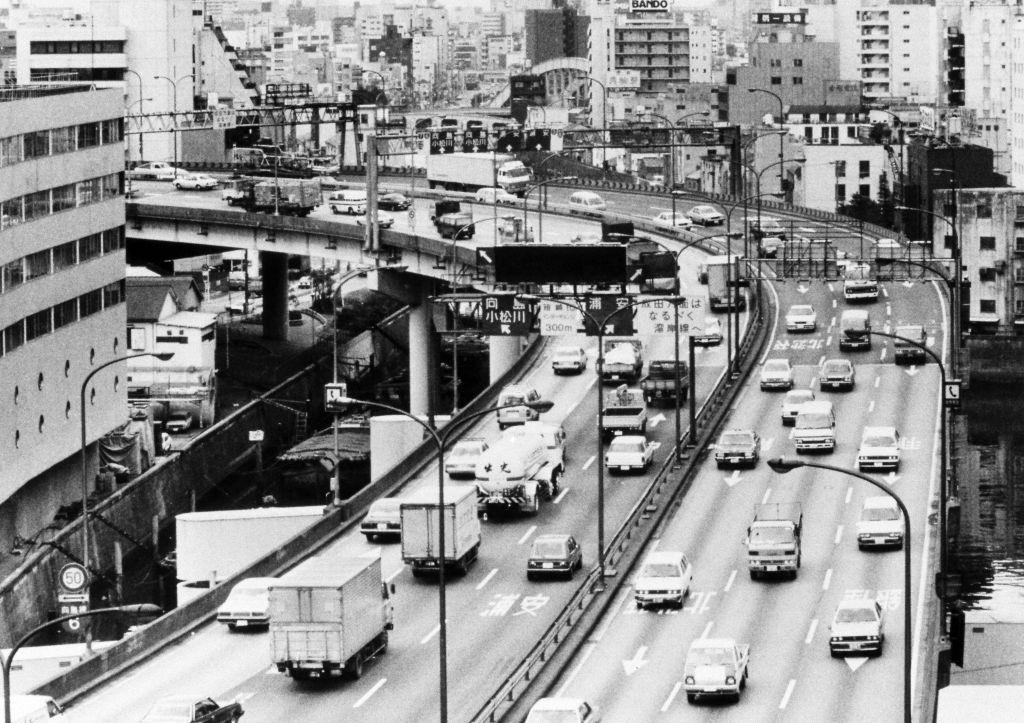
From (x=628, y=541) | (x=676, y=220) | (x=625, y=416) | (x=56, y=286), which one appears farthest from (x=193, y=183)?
(x=628, y=541)

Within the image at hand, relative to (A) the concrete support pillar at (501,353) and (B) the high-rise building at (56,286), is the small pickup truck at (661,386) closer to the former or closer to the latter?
(B) the high-rise building at (56,286)

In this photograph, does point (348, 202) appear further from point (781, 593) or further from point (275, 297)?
point (781, 593)

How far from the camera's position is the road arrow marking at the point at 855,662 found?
2294 inches

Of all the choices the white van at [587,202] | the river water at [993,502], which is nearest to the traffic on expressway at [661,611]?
the river water at [993,502]

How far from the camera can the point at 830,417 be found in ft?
276

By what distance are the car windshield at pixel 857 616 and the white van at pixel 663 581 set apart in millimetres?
6399

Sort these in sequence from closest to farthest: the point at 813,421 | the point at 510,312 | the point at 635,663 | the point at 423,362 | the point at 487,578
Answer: the point at 635,663, the point at 487,578, the point at 813,421, the point at 510,312, the point at 423,362

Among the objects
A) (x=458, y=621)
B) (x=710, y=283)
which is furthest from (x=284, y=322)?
(x=458, y=621)

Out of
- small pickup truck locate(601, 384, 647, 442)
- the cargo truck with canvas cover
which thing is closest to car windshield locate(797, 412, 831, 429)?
small pickup truck locate(601, 384, 647, 442)

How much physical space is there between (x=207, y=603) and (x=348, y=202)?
249 feet

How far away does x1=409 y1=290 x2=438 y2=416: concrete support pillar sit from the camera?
424ft

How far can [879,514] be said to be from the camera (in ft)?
231

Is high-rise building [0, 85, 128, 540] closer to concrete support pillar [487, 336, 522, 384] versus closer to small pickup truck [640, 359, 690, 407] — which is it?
concrete support pillar [487, 336, 522, 384]

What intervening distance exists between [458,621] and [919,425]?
29.0m
